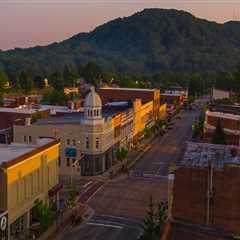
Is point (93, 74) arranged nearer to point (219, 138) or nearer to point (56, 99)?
point (56, 99)

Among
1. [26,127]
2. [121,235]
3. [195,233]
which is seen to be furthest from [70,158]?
[195,233]

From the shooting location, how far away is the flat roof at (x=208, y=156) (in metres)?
43.8

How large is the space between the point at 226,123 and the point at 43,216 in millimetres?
43364

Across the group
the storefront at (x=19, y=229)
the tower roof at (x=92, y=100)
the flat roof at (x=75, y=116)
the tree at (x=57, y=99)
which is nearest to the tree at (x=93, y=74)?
the tree at (x=57, y=99)

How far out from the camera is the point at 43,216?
4634 centimetres

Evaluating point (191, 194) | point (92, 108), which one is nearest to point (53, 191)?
point (191, 194)

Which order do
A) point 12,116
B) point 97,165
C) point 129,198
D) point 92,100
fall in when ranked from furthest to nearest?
point 12,116 < point 97,165 < point 92,100 < point 129,198

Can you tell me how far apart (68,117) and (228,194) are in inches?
1601

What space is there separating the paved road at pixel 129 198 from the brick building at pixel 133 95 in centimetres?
2735

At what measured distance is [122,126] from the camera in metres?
82.2

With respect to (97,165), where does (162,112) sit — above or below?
above

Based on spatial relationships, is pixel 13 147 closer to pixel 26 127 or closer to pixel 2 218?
pixel 2 218

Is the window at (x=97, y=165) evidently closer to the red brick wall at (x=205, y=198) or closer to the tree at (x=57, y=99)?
the red brick wall at (x=205, y=198)

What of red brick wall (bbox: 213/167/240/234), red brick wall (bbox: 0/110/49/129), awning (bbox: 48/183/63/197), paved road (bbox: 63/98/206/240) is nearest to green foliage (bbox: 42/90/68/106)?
red brick wall (bbox: 0/110/49/129)
